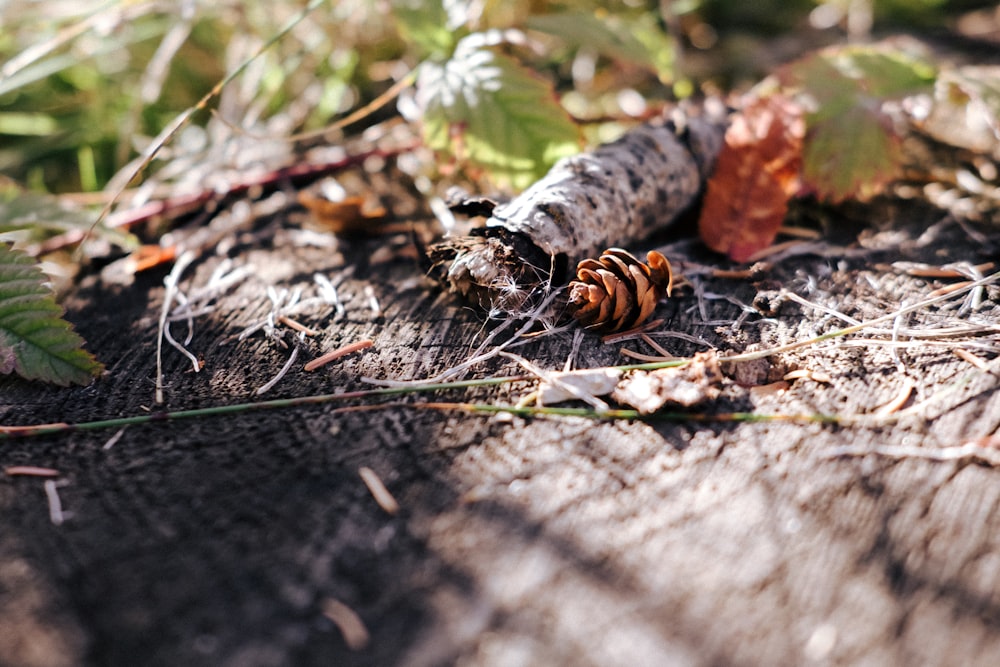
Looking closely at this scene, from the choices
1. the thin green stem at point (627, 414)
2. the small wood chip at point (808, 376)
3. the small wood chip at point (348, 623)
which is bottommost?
the small wood chip at point (348, 623)

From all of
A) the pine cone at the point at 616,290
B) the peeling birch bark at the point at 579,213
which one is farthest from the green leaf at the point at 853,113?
the pine cone at the point at 616,290

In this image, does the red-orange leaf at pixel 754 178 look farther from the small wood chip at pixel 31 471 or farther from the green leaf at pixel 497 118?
the small wood chip at pixel 31 471

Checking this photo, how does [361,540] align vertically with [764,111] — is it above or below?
below

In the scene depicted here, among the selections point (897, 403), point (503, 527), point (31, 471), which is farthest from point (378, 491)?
point (897, 403)

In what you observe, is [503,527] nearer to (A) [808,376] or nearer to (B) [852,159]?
(A) [808,376]

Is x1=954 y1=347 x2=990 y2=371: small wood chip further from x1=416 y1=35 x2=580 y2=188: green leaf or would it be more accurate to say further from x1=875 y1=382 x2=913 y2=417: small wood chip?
x1=416 y1=35 x2=580 y2=188: green leaf

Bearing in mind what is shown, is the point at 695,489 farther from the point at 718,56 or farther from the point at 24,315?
the point at 718,56

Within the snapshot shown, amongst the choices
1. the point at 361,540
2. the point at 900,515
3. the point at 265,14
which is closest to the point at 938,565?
the point at 900,515

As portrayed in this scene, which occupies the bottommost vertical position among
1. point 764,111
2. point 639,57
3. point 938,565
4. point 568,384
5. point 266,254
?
point 938,565
